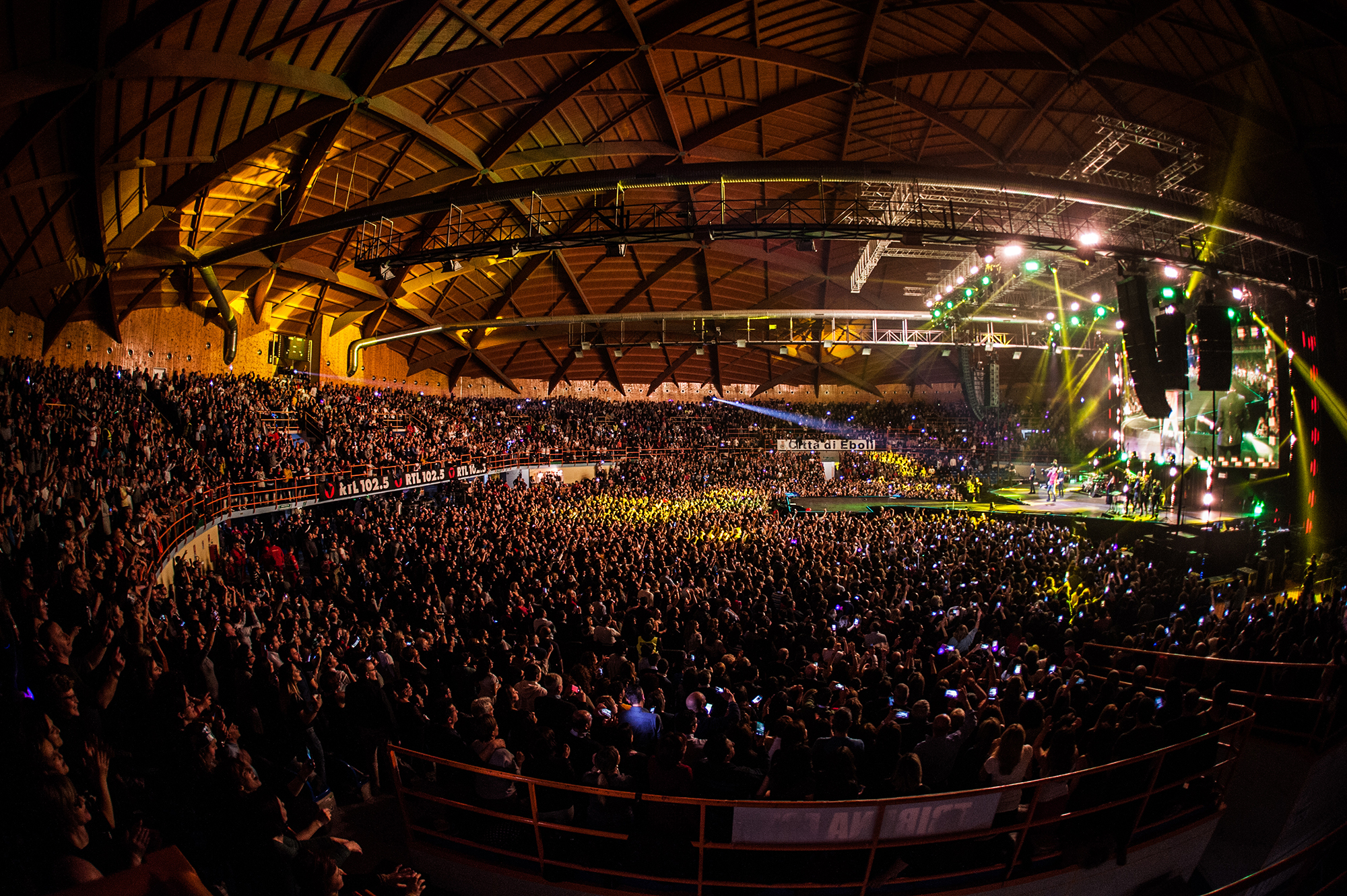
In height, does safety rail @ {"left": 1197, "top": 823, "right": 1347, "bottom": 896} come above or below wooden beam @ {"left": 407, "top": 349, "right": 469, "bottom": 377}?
below

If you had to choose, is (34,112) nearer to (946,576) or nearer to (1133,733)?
(1133,733)

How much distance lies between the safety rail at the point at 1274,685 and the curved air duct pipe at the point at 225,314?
26.3m

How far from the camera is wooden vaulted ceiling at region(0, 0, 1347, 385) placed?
36.1 feet

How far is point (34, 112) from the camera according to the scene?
1048 cm

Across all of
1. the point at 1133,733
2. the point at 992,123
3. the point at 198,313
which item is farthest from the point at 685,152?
the point at 198,313

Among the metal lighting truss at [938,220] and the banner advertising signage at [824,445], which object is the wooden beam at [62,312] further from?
the banner advertising signage at [824,445]

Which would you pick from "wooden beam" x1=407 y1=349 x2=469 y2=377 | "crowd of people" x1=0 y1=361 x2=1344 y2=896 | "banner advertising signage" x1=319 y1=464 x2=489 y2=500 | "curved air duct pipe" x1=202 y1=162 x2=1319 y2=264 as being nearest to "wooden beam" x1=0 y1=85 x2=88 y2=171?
"crowd of people" x1=0 y1=361 x2=1344 y2=896

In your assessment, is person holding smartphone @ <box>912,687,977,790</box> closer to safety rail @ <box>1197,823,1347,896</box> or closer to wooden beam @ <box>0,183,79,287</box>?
safety rail @ <box>1197,823,1347,896</box>

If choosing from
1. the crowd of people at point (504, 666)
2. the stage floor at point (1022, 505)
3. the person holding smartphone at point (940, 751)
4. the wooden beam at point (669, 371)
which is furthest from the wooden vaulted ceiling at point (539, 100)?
the wooden beam at point (669, 371)

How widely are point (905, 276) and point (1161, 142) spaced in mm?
12953

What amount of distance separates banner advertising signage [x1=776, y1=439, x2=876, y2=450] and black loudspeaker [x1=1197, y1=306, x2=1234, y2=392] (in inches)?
903

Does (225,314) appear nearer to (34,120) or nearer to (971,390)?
(34,120)

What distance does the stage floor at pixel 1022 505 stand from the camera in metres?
19.5

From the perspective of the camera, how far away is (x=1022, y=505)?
79.8 ft
